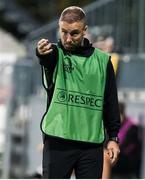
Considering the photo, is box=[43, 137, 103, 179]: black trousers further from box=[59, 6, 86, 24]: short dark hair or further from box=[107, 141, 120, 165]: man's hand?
box=[59, 6, 86, 24]: short dark hair

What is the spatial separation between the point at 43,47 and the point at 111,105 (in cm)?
71

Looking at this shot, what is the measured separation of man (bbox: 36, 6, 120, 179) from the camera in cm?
592

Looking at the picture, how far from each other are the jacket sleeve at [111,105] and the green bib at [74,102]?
0.13 metres

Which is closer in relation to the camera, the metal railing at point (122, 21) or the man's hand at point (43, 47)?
the man's hand at point (43, 47)

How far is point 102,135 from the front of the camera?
6.04 meters

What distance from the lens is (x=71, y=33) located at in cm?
586

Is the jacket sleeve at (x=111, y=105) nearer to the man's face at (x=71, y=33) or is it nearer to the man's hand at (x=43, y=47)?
the man's face at (x=71, y=33)

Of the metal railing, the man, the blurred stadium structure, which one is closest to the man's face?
the man

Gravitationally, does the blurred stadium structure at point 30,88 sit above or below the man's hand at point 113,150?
above

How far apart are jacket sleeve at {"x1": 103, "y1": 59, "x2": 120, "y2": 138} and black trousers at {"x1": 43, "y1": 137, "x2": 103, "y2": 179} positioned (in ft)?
0.73

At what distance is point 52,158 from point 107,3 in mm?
8183

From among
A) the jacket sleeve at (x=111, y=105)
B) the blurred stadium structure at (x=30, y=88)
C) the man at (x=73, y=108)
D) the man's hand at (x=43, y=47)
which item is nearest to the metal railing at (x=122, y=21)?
the blurred stadium structure at (x=30, y=88)

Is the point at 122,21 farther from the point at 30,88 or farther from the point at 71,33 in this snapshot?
the point at 71,33

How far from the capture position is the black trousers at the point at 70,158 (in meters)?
5.93
